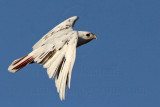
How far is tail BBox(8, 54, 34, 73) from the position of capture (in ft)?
40.7

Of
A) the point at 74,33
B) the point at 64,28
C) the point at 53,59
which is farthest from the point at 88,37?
the point at 53,59

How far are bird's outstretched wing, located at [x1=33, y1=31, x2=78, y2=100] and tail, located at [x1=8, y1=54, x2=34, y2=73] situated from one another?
25cm

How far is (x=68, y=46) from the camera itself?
1148 centimetres

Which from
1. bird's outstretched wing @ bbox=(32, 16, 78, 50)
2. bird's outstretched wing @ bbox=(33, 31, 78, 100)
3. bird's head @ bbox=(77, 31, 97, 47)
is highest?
bird's outstretched wing @ bbox=(32, 16, 78, 50)

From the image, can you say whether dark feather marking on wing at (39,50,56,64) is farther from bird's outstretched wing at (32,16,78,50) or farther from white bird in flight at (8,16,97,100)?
bird's outstretched wing at (32,16,78,50)

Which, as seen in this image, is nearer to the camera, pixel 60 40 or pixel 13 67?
pixel 60 40

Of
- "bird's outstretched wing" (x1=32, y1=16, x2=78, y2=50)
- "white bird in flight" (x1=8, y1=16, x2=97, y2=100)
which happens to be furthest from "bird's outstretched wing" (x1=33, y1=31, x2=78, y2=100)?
"bird's outstretched wing" (x1=32, y1=16, x2=78, y2=50)

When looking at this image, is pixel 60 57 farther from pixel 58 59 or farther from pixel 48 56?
pixel 48 56

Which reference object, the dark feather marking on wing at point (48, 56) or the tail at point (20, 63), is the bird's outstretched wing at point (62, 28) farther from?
the dark feather marking on wing at point (48, 56)

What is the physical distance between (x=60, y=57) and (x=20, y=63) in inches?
88.9

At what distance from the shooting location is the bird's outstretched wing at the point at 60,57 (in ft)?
33.6

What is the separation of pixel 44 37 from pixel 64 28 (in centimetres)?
95

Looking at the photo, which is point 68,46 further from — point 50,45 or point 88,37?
point 88,37

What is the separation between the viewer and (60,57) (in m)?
11.1
